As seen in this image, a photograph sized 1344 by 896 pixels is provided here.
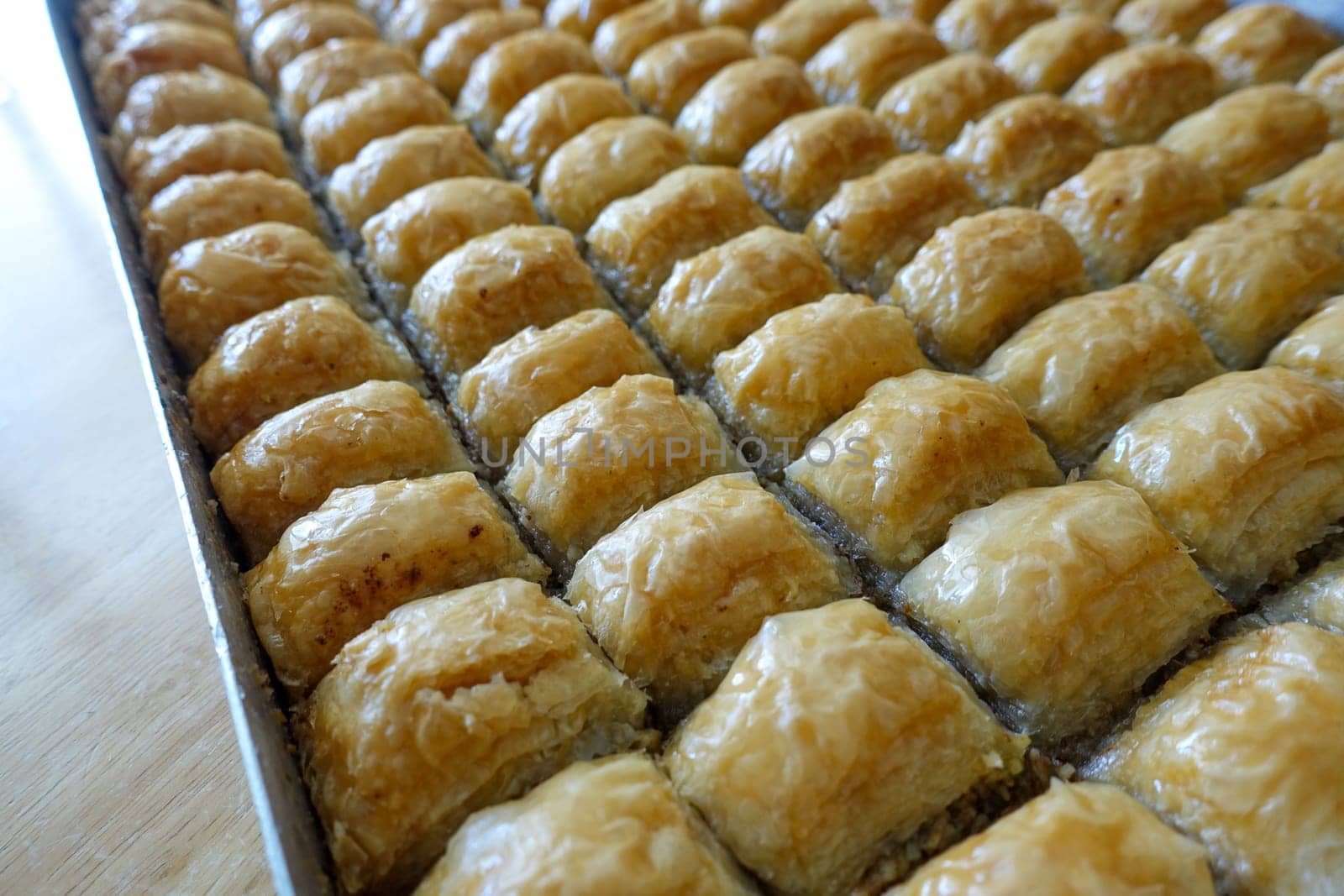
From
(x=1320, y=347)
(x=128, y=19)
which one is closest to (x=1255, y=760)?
(x=1320, y=347)

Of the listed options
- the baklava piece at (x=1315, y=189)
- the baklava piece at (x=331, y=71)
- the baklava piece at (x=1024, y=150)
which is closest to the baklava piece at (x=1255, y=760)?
the baklava piece at (x=1315, y=189)

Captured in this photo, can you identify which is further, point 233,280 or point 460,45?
point 460,45

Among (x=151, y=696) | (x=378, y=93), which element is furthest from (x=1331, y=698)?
(x=378, y=93)

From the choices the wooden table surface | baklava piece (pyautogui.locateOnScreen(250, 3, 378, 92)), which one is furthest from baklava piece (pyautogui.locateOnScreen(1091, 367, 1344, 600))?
baklava piece (pyautogui.locateOnScreen(250, 3, 378, 92))

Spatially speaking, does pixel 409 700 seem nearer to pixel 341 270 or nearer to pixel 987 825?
pixel 987 825

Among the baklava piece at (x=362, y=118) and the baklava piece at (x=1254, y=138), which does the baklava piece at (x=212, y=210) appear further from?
the baklava piece at (x=1254, y=138)

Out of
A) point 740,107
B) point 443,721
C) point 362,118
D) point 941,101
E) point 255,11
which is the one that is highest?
point 255,11

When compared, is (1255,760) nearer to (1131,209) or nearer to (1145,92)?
(1131,209)
